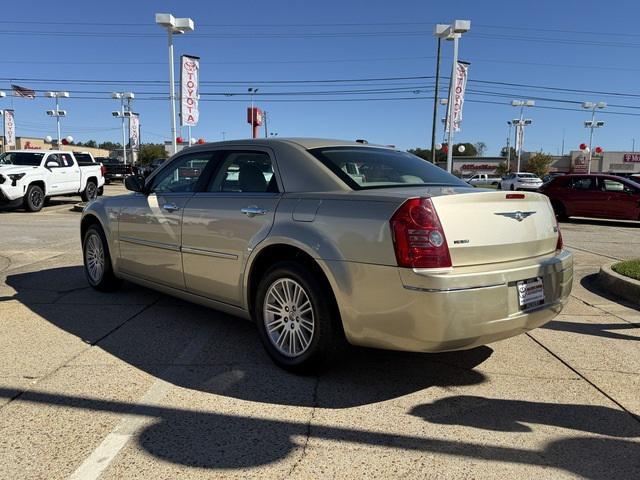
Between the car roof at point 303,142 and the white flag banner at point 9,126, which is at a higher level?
the white flag banner at point 9,126

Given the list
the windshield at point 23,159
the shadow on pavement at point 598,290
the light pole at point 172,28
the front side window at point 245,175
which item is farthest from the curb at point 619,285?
the windshield at point 23,159

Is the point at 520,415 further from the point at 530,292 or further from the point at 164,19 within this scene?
the point at 164,19

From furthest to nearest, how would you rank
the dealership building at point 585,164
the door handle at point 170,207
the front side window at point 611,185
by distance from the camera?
the dealership building at point 585,164 → the front side window at point 611,185 → the door handle at point 170,207

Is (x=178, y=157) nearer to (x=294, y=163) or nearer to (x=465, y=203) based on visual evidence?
(x=294, y=163)

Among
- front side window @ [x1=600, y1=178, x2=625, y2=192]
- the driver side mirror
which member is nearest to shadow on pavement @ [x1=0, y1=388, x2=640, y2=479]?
the driver side mirror

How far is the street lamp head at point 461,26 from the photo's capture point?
1717cm

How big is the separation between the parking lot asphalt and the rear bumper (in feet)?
1.54

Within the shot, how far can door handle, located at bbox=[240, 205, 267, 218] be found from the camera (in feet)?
13.0

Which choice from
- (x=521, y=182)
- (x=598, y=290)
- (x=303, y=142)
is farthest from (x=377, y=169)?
(x=521, y=182)

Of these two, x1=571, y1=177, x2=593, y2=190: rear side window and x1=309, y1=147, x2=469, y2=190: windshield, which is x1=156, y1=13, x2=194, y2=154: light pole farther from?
x1=309, y1=147, x2=469, y2=190: windshield

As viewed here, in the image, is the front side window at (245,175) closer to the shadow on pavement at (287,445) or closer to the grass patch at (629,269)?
the shadow on pavement at (287,445)

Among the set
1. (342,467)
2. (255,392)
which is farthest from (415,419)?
(255,392)

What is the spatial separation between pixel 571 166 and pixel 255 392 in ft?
269

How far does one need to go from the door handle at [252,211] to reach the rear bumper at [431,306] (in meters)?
0.81
